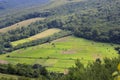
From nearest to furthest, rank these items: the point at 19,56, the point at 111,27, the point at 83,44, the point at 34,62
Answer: the point at 34,62
the point at 19,56
the point at 83,44
the point at 111,27

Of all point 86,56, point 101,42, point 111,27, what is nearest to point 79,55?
point 86,56

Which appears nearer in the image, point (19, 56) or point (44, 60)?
point (44, 60)

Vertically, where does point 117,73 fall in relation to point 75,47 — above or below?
above

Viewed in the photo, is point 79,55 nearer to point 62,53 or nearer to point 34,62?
point 62,53

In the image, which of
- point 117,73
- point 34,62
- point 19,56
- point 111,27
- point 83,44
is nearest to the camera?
point 117,73

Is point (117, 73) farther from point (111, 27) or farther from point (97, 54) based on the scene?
point (111, 27)

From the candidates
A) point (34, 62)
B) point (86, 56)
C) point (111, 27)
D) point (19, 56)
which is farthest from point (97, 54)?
point (111, 27)
